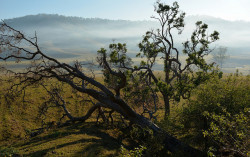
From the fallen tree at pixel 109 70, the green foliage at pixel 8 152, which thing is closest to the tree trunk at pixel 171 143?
the fallen tree at pixel 109 70

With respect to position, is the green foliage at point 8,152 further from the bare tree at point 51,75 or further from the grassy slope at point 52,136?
the bare tree at point 51,75

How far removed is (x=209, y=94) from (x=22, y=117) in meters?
29.0

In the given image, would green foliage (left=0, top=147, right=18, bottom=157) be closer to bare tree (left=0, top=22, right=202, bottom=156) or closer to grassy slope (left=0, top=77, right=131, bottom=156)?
grassy slope (left=0, top=77, right=131, bottom=156)

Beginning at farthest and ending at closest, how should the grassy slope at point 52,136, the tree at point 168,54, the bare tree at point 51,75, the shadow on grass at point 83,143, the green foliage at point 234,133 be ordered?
the tree at point 168,54 < the bare tree at point 51,75 < the grassy slope at point 52,136 < the shadow on grass at point 83,143 < the green foliage at point 234,133

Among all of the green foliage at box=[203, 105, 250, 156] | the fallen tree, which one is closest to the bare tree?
the fallen tree

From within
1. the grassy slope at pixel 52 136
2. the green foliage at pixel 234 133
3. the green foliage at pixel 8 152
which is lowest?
the grassy slope at pixel 52 136

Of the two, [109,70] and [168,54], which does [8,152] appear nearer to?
[109,70]

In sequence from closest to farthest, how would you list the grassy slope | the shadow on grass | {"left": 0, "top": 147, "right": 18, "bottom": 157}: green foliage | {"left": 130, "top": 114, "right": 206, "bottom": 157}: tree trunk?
{"left": 0, "top": 147, "right": 18, "bottom": 157}: green foliage → the shadow on grass → the grassy slope → {"left": 130, "top": 114, "right": 206, "bottom": 157}: tree trunk

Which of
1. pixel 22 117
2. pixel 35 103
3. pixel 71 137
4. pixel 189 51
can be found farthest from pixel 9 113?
pixel 189 51

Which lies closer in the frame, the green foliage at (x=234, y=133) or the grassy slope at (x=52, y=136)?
the green foliage at (x=234, y=133)

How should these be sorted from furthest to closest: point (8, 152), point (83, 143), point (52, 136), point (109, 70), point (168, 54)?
point (168, 54) → point (52, 136) → point (109, 70) → point (83, 143) → point (8, 152)

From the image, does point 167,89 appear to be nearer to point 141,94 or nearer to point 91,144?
point 141,94

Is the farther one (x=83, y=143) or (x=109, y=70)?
(x=109, y=70)

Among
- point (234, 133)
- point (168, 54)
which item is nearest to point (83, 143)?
point (234, 133)
